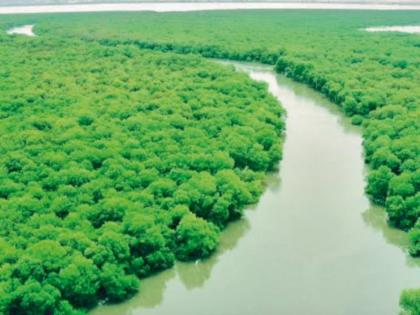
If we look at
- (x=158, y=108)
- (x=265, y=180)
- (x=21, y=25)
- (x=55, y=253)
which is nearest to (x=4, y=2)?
(x=21, y=25)

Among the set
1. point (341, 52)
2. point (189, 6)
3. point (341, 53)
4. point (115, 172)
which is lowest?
point (189, 6)

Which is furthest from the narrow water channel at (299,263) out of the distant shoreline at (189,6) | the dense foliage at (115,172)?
the distant shoreline at (189,6)

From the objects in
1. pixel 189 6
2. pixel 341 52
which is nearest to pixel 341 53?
pixel 341 52

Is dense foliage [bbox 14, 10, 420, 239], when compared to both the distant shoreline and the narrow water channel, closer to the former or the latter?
the narrow water channel

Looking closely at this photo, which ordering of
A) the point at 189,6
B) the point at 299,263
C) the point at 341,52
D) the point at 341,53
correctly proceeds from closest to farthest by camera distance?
the point at 299,263 < the point at 341,53 < the point at 341,52 < the point at 189,6

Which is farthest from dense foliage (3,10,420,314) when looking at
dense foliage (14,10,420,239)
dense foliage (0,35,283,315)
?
dense foliage (0,35,283,315)

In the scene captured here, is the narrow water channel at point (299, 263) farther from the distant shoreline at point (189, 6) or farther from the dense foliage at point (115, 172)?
the distant shoreline at point (189, 6)

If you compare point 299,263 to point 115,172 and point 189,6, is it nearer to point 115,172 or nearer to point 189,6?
point 115,172
